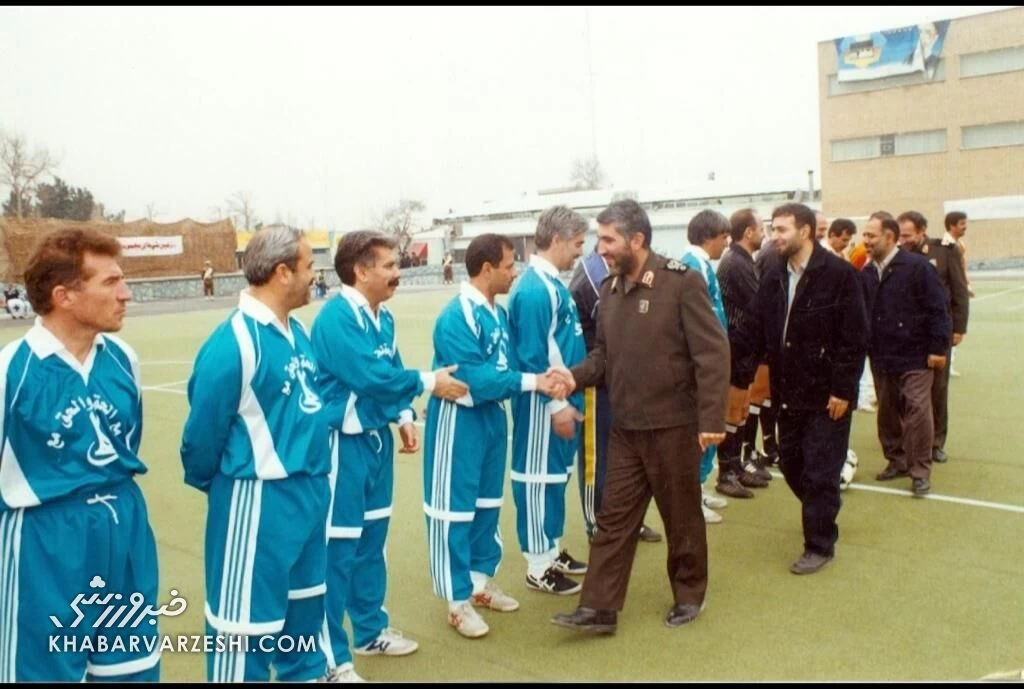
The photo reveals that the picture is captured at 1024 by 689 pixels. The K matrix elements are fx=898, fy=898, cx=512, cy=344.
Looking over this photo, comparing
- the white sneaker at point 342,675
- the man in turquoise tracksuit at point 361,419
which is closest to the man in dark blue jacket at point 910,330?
the man in turquoise tracksuit at point 361,419

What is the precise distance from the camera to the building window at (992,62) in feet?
143

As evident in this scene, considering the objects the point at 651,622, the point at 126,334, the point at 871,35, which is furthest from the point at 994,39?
the point at 651,622

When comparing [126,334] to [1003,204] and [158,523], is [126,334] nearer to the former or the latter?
[158,523]

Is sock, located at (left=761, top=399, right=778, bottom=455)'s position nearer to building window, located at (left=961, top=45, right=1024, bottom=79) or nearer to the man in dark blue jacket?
the man in dark blue jacket

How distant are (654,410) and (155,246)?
40.2 metres

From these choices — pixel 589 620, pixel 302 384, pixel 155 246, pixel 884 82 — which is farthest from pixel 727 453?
pixel 884 82

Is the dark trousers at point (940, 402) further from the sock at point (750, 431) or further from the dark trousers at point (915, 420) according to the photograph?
the sock at point (750, 431)

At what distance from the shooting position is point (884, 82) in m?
47.6

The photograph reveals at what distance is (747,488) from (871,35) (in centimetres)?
4801

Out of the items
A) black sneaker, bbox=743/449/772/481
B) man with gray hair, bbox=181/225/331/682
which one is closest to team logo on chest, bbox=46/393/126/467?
man with gray hair, bbox=181/225/331/682

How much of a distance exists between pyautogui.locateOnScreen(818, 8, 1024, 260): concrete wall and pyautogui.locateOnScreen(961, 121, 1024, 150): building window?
0.24 metres

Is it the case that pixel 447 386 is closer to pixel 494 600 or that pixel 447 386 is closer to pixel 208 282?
pixel 494 600

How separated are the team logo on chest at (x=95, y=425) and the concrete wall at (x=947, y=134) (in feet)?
158

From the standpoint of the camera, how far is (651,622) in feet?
14.9
